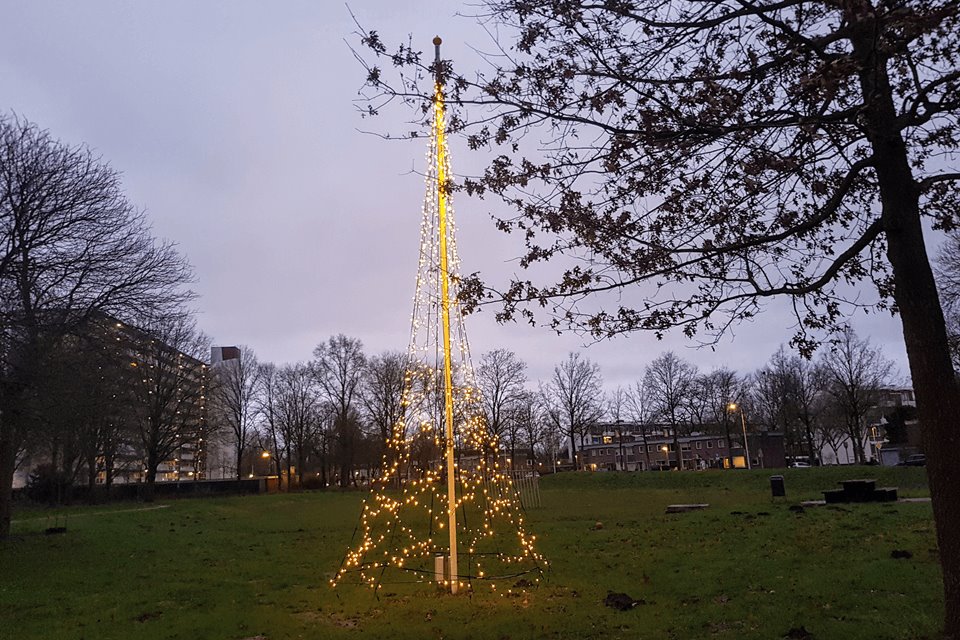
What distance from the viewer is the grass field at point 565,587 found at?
24.4ft

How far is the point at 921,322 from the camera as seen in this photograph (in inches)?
219

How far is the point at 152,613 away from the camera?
9.10m

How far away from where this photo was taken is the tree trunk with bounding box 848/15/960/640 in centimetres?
534

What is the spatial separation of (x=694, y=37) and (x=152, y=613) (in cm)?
973

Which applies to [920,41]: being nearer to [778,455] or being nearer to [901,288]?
[901,288]

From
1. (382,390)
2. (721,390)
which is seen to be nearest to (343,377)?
(382,390)

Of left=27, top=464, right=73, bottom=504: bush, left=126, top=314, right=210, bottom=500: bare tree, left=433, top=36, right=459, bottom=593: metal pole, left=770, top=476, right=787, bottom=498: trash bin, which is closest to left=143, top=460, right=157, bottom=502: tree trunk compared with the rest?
left=126, top=314, right=210, bottom=500: bare tree

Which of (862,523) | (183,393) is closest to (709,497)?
(862,523)

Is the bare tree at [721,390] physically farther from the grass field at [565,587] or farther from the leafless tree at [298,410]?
the grass field at [565,587]

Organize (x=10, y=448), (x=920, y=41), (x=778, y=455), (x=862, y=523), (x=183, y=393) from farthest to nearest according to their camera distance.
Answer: (x=778, y=455) → (x=183, y=393) → (x=10, y=448) → (x=862, y=523) → (x=920, y=41)

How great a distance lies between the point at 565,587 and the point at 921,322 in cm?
622

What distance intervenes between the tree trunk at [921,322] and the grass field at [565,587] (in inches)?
53.5

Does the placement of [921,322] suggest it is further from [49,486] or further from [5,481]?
[49,486]

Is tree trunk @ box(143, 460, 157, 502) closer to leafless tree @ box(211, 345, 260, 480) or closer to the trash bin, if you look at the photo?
leafless tree @ box(211, 345, 260, 480)
